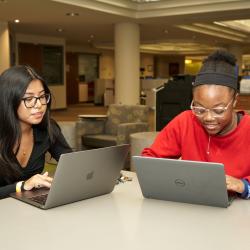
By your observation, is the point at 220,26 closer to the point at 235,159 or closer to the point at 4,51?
the point at 4,51

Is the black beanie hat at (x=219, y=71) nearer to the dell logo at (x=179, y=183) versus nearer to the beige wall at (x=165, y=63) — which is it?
the dell logo at (x=179, y=183)

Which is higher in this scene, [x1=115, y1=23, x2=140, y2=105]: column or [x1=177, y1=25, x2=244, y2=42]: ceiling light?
[x1=177, y1=25, x2=244, y2=42]: ceiling light

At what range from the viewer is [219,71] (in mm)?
1590

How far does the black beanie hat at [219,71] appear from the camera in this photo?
1.58 metres

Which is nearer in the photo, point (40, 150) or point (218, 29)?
point (40, 150)

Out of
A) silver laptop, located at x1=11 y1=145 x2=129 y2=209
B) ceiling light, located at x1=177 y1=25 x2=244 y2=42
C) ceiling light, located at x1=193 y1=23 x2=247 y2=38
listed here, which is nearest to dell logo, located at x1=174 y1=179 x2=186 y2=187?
silver laptop, located at x1=11 y1=145 x2=129 y2=209

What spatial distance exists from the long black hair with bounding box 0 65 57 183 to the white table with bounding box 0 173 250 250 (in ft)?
1.07

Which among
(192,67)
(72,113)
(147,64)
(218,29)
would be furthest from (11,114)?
(192,67)

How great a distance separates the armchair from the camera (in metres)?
5.71

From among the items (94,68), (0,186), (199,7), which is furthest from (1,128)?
(94,68)

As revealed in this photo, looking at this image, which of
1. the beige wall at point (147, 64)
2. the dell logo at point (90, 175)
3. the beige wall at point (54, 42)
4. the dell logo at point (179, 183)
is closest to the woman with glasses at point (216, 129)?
the dell logo at point (179, 183)

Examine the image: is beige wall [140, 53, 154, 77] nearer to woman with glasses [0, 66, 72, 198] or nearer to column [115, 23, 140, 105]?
column [115, 23, 140, 105]

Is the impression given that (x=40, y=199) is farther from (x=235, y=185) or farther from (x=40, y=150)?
(x=235, y=185)

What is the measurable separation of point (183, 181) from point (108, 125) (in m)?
4.68
